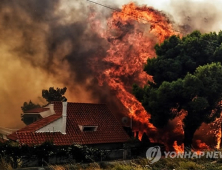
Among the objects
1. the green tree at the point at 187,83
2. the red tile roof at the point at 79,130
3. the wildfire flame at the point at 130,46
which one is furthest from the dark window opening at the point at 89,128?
the wildfire flame at the point at 130,46

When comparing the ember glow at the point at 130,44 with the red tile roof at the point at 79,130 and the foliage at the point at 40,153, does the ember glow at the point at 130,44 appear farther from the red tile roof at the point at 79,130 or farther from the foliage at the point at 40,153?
the foliage at the point at 40,153

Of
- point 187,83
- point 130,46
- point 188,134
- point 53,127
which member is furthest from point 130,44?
point 53,127

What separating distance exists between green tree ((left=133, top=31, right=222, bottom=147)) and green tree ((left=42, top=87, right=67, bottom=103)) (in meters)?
20.5

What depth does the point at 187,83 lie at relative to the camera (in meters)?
26.3

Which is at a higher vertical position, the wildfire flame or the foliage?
the wildfire flame

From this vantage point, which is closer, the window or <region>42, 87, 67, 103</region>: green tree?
the window

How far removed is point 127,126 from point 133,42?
15.1 m

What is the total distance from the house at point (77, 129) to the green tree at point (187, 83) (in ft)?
15.6

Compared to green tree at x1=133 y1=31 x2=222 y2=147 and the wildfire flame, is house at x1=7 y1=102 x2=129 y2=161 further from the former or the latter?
the wildfire flame

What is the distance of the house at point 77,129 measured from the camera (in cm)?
2622

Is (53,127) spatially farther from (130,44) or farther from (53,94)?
(53,94)

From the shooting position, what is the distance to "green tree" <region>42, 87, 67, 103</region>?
48.5m

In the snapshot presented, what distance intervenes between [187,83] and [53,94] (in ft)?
96.3

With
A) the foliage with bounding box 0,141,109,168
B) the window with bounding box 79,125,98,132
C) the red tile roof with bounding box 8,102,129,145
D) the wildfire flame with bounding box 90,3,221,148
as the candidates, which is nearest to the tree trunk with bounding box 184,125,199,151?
the red tile roof with bounding box 8,102,129,145
